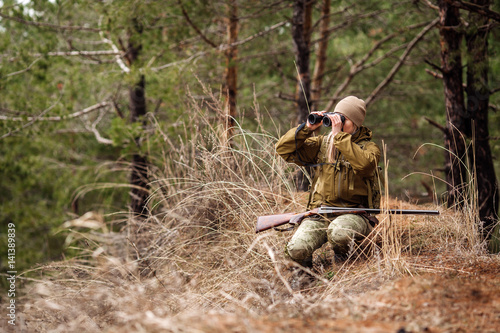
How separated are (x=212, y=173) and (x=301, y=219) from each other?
1364 millimetres

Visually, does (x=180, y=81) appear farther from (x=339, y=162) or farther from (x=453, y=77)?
(x=339, y=162)

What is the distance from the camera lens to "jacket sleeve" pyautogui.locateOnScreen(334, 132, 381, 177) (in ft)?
10.9

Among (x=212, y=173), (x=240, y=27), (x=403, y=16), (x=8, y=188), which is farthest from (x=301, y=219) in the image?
(x=8, y=188)

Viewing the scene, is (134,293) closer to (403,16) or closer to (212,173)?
(212,173)

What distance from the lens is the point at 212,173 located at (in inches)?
181

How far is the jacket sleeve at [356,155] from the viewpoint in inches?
131

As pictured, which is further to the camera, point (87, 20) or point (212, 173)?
point (87, 20)

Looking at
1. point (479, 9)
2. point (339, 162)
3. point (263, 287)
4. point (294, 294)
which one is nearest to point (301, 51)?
point (479, 9)

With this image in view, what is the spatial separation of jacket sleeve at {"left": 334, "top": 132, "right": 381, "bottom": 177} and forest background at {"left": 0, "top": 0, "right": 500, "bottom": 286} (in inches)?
38.1

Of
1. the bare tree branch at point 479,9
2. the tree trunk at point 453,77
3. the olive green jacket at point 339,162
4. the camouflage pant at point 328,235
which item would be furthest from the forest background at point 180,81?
the camouflage pant at point 328,235

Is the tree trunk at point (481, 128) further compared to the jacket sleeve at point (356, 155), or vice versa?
the tree trunk at point (481, 128)

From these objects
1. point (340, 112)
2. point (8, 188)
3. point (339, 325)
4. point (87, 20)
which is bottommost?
point (8, 188)

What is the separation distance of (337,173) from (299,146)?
15.2 inches

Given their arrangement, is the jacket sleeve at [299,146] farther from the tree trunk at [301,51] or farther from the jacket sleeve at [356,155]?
the tree trunk at [301,51]
